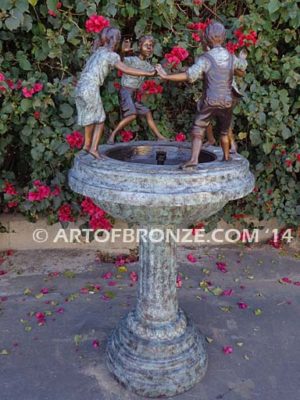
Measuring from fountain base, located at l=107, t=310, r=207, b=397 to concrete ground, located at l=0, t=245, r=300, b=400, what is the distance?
66 mm

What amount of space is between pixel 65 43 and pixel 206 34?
171 centimetres

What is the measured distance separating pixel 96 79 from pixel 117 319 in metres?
1.68

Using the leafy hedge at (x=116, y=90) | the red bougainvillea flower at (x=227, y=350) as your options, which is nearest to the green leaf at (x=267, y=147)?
the leafy hedge at (x=116, y=90)

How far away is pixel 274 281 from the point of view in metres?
3.62

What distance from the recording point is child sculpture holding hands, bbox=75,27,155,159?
2.01 m

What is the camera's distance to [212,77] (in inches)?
75.3

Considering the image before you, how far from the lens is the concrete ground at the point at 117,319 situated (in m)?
2.37

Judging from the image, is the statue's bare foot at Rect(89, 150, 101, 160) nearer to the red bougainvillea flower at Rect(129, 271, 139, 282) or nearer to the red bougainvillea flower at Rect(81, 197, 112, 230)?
the red bougainvillea flower at Rect(81, 197, 112, 230)

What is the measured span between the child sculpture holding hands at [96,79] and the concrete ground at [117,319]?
4.14 ft

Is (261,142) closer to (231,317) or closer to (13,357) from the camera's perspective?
(231,317)

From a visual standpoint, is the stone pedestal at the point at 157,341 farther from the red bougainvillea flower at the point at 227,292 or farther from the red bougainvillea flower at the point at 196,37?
A: the red bougainvillea flower at the point at 196,37

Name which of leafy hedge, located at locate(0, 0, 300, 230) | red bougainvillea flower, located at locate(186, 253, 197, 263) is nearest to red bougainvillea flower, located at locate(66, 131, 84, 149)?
leafy hedge, located at locate(0, 0, 300, 230)

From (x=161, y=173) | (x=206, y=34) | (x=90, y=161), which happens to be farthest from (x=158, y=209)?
(x=206, y=34)

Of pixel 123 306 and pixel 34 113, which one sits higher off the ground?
pixel 34 113
